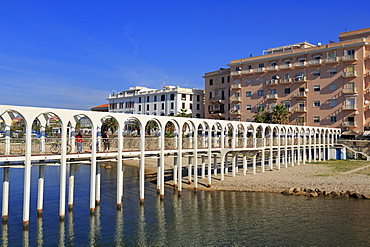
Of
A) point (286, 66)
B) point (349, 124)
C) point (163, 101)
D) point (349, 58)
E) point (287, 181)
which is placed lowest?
point (287, 181)

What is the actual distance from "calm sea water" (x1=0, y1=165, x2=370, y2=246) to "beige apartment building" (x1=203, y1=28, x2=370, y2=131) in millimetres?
34452

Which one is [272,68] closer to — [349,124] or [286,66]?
[286,66]

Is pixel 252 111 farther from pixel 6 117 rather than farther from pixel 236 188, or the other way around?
pixel 6 117

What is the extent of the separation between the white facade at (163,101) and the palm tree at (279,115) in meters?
22.5

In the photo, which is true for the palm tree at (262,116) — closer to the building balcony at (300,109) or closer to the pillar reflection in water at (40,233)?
the building balcony at (300,109)

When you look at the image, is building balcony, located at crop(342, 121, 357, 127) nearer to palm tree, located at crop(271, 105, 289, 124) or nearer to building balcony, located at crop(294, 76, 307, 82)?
palm tree, located at crop(271, 105, 289, 124)

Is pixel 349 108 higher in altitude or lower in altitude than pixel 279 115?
higher

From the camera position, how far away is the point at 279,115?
61562 mm

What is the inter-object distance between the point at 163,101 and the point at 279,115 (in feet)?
95.9

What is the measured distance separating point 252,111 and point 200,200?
44897mm

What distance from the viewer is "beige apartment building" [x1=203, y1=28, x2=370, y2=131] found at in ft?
185

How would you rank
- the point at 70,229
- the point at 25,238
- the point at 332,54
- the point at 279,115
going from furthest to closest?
the point at 279,115 → the point at 332,54 → the point at 70,229 → the point at 25,238

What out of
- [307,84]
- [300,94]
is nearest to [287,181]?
[300,94]

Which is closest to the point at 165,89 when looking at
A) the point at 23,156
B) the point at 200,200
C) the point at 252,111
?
the point at 252,111
